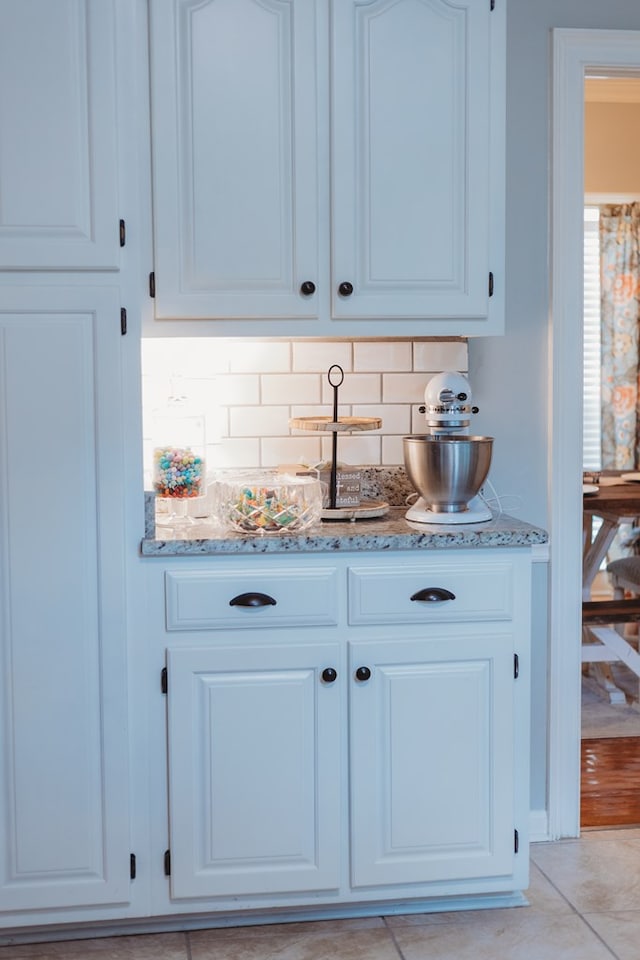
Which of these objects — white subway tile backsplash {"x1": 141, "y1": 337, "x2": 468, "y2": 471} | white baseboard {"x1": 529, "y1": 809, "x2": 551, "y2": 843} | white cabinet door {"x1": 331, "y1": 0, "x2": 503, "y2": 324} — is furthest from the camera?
white baseboard {"x1": 529, "y1": 809, "x2": 551, "y2": 843}

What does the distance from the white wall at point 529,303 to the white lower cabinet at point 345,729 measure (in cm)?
51

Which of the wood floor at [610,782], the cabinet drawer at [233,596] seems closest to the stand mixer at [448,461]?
the cabinet drawer at [233,596]

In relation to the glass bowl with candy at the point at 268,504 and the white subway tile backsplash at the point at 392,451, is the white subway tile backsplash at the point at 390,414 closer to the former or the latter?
the white subway tile backsplash at the point at 392,451

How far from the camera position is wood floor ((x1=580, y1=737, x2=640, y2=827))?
3107 mm

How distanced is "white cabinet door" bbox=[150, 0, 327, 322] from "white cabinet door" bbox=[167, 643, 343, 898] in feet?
2.74

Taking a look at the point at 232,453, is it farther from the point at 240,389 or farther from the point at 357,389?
the point at 357,389

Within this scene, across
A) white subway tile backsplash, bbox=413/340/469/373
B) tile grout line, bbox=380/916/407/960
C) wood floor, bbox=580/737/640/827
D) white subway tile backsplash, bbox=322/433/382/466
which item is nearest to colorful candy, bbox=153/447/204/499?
white subway tile backsplash, bbox=322/433/382/466

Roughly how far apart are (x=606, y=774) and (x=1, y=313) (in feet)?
8.11

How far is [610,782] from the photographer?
340 cm

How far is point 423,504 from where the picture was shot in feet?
8.54

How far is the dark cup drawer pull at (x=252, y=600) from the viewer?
2.32m

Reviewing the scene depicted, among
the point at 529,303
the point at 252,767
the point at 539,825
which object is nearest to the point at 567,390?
the point at 529,303

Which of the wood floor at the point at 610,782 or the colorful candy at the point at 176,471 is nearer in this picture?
the colorful candy at the point at 176,471

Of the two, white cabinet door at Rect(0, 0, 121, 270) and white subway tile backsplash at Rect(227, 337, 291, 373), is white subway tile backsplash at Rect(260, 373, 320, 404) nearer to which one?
white subway tile backsplash at Rect(227, 337, 291, 373)
